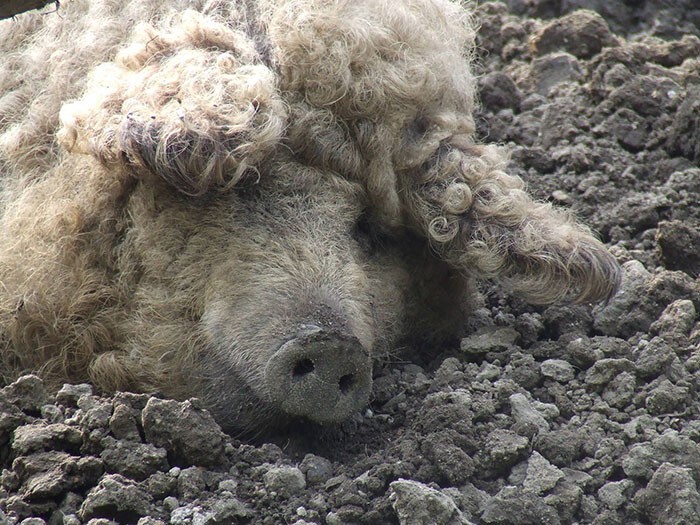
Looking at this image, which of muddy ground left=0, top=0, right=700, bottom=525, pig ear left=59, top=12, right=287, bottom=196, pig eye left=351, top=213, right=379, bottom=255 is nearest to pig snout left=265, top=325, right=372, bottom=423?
muddy ground left=0, top=0, right=700, bottom=525

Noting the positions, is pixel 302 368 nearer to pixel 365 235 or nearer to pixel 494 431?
pixel 494 431

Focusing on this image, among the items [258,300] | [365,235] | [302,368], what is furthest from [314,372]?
[365,235]

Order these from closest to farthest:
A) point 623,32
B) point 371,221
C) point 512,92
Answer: point 371,221
point 512,92
point 623,32

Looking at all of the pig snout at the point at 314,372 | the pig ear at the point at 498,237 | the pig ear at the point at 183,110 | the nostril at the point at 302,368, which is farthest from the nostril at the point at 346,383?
the pig ear at the point at 498,237

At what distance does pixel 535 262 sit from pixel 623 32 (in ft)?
10.4

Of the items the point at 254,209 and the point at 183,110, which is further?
the point at 254,209

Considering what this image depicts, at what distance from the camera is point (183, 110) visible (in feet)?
13.1

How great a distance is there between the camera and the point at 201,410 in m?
3.80

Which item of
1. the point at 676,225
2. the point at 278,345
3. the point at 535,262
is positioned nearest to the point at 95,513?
the point at 278,345

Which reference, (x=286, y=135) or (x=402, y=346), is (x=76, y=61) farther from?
(x=402, y=346)

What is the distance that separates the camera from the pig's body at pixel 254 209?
13.2 ft

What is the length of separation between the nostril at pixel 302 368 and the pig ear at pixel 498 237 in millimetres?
993

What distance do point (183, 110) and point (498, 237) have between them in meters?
1.36

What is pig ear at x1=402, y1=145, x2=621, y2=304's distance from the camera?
4.67m
